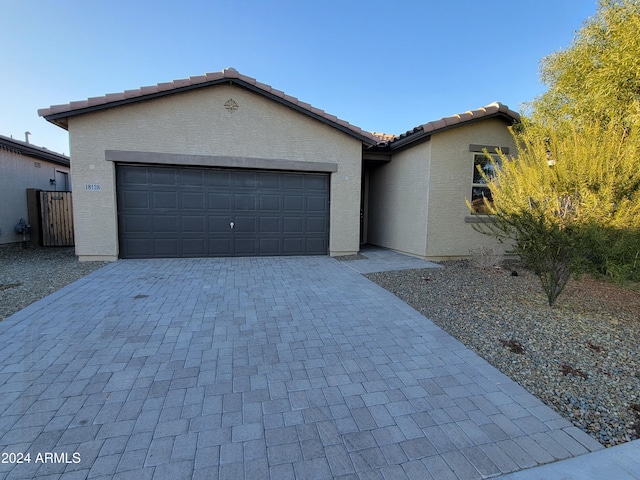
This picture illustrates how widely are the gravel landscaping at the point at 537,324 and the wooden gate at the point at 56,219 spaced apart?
2992mm

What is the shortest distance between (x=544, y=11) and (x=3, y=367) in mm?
11596

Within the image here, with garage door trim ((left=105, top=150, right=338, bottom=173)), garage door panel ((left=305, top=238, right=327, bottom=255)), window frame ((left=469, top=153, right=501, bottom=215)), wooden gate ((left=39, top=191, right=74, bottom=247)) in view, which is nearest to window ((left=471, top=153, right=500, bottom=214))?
window frame ((left=469, top=153, right=501, bottom=215))

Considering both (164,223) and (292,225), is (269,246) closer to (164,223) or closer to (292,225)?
(292,225)

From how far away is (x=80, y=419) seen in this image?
2248 millimetres

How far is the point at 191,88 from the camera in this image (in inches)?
305

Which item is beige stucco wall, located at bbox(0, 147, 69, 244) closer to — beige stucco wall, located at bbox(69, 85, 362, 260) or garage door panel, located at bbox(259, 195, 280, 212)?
beige stucco wall, located at bbox(69, 85, 362, 260)

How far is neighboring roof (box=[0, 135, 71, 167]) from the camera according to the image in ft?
32.5

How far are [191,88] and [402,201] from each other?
22.4ft

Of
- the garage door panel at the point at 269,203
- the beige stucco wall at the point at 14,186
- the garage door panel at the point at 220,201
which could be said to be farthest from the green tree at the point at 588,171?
the beige stucco wall at the point at 14,186

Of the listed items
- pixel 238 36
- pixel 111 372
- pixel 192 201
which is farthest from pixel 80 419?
pixel 238 36

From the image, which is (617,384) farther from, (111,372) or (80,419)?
(111,372)

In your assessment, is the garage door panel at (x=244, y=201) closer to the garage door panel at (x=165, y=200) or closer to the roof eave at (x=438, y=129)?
the garage door panel at (x=165, y=200)

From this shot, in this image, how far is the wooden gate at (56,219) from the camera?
10422 mm

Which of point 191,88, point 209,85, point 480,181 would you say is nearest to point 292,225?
point 209,85
